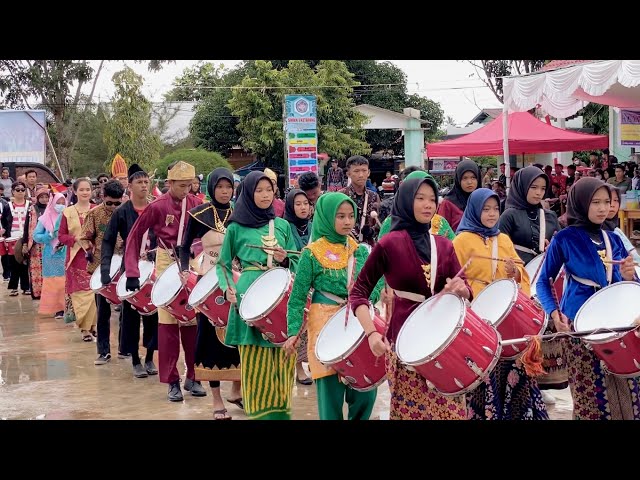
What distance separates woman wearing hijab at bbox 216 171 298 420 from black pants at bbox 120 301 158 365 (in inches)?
105

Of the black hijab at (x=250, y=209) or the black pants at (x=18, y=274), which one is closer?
the black hijab at (x=250, y=209)

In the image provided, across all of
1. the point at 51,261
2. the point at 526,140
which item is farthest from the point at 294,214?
the point at 526,140

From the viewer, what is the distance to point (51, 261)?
13031 mm

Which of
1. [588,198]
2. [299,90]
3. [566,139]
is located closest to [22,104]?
Result: [299,90]

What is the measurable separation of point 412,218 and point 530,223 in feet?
7.18

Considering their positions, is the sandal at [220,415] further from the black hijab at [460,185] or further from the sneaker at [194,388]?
the black hijab at [460,185]

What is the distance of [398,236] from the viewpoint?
4.86m

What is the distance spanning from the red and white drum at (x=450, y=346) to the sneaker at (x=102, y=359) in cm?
554

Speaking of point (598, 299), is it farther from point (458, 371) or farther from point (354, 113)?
point (354, 113)

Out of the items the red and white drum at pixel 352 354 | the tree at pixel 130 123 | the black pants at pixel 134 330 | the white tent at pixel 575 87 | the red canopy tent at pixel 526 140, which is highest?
the tree at pixel 130 123

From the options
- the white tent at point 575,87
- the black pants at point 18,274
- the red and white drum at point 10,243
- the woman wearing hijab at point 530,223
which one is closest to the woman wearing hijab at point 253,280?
the woman wearing hijab at point 530,223

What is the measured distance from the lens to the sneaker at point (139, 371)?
348 inches

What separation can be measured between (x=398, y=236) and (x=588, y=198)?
4.15 feet

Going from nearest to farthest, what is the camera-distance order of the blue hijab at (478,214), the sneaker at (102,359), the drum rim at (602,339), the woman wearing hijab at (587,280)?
the drum rim at (602,339) < the woman wearing hijab at (587,280) < the blue hijab at (478,214) < the sneaker at (102,359)
